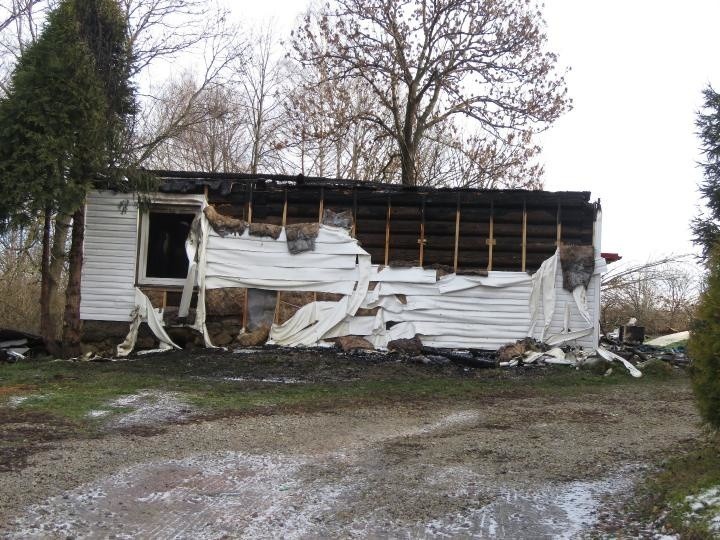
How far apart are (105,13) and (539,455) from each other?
11.5 metres

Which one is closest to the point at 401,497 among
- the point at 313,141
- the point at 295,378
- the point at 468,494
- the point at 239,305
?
the point at 468,494

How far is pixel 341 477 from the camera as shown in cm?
566

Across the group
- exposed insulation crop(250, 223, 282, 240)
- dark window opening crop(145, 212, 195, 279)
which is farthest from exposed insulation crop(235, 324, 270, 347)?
dark window opening crop(145, 212, 195, 279)

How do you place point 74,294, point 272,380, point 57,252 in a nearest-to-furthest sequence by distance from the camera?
point 272,380 < point 74,294 < point 57,252

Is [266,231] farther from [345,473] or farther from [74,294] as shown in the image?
[345,473]

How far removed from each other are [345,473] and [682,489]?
2518mm

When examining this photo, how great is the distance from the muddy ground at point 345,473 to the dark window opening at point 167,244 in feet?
20.5

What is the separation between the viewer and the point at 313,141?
22.2 m

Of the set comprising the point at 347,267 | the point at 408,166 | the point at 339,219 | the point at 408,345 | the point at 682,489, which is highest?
the point at 408,166

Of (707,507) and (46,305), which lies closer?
(707,507)

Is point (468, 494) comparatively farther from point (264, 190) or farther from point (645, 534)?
point (264, 190)

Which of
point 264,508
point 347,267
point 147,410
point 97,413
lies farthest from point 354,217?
point 264,508

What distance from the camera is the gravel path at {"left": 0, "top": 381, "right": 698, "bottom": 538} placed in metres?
4.56

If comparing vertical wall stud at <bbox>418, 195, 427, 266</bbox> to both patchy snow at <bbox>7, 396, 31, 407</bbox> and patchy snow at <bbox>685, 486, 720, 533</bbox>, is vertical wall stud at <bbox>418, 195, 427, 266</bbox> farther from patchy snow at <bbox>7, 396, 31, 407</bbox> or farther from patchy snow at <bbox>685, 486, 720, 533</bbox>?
patchy snow at <bbox>685, 486, 720, 533</bbox>
